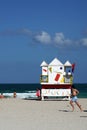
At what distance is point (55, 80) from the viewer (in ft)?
102

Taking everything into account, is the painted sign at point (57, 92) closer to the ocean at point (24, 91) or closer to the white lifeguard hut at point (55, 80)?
the white lifeguard hut at point (55, 80)

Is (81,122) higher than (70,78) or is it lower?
lower

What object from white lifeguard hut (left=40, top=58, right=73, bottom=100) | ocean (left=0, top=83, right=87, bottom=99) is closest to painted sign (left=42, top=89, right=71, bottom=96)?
white lifeguard hut (left=40, top=58, right=73, bottom=100)

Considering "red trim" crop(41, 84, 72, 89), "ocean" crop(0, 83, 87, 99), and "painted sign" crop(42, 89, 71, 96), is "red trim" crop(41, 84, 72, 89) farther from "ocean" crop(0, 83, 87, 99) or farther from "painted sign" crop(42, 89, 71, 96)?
"ocean" crop(0, 83, 87, 99)

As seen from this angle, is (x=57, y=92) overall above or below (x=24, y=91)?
below

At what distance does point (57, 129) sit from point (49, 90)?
19.6 meters

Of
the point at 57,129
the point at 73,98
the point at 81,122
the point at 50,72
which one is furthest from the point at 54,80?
the point at 57,129

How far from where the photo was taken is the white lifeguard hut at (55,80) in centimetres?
3097

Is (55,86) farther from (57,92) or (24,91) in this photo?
(24,91)

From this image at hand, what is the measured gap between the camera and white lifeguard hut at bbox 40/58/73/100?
30969 mm

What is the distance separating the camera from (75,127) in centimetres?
1223

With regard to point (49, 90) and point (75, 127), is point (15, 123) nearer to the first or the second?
point (75, 127)

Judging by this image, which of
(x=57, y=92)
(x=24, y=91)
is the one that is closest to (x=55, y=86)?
(x=57, y=92)

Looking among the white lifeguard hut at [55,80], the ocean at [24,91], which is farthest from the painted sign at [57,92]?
the ocean at [24,91]
